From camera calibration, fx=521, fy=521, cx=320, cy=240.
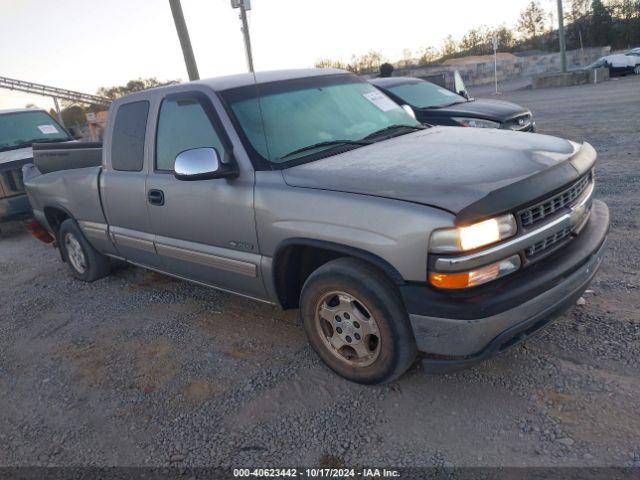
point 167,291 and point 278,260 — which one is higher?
point 278,260

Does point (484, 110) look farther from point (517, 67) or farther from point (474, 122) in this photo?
point (517, 67)

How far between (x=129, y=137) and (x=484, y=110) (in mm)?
5685

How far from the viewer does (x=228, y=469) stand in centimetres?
259

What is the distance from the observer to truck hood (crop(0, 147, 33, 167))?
7.79 meters

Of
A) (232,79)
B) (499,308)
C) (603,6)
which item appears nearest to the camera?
(499,308)

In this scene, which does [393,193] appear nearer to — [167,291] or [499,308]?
[499,308]

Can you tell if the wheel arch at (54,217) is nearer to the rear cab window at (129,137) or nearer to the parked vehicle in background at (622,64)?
the rear cab window at (129,137)

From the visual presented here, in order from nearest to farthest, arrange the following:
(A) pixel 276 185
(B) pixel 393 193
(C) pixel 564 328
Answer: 1. (B) pixel 393 193
2. (A) pixel 276 185
3. (C) pixel 564 328

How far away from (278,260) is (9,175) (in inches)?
250

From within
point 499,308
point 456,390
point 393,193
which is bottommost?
point 456,390

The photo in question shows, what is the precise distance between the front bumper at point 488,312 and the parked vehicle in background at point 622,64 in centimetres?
2942

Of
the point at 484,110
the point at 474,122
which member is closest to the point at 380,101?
the point at 474,122

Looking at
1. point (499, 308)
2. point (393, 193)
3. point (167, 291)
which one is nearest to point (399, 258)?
point (393, 193)

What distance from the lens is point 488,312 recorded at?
2.43 m
